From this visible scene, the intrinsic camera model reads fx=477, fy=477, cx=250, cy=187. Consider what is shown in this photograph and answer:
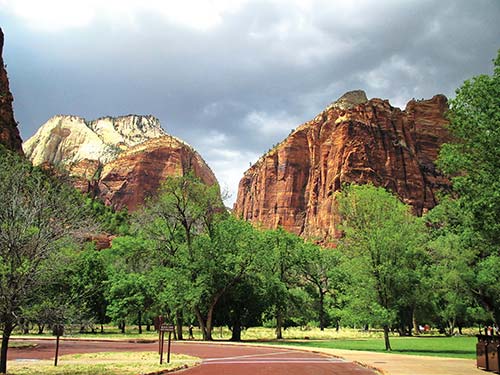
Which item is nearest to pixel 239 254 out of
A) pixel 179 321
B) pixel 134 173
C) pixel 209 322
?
pixel 209 322

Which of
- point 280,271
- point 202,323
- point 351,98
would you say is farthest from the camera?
point 351,98

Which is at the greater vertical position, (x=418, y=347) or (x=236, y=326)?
(x=236, y=326)

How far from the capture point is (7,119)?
260 ft

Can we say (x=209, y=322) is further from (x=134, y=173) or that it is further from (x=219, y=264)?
(x=134, y=173)

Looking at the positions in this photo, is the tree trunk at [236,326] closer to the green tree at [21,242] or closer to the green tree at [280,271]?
the green tree at [280,271]

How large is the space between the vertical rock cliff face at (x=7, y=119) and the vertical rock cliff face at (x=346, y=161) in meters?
83.0

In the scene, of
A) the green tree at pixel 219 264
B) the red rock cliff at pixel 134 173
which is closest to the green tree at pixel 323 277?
the green tree at pixel 219 264

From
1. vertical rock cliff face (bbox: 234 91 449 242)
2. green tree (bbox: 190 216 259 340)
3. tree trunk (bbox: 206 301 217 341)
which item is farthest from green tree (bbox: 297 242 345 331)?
vertical rock cliff face (bbox: 234 91 449 242)

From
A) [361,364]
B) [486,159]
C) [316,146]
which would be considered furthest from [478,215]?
[316,146]

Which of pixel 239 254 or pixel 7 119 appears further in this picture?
pixel 7 119

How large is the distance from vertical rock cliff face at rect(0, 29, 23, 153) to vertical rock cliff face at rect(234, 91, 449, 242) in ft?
272

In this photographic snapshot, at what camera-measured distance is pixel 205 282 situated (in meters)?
39.4

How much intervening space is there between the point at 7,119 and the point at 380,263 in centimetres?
7035

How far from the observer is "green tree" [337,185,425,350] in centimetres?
3050
